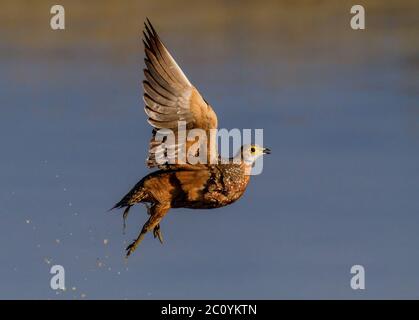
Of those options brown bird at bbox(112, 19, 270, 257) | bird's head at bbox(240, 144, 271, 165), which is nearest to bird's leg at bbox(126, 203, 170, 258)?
brown bird at bbox(112, 19, 270, 257)

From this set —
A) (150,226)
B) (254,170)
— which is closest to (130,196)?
(150,226)

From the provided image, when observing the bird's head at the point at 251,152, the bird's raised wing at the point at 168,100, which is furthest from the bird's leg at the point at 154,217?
the bird's head at the point at 251,152

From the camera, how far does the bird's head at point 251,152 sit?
14266mm

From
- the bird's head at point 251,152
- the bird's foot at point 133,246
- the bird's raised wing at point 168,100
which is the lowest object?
the bird's foot at point 133,246

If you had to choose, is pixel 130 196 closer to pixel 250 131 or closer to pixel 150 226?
pixel 150 226

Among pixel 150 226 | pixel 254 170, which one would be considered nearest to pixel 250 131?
pixel 254 170

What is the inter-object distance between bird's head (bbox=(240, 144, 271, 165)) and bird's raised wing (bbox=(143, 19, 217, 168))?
35 centimetres

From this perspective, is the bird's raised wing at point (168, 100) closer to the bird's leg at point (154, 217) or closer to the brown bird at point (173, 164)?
the brown bird at point (173, 164)

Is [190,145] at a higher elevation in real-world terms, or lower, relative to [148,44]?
lower

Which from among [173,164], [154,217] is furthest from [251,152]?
[154,217]

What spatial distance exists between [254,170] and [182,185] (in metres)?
0.75

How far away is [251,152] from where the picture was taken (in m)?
14.3

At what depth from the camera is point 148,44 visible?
14.1 metres

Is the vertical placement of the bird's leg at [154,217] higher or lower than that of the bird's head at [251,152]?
lower
